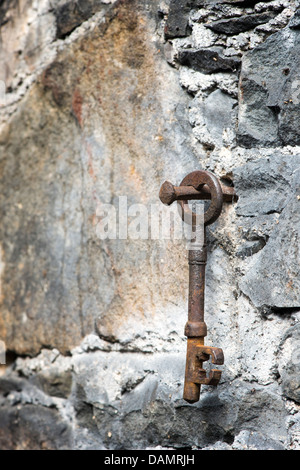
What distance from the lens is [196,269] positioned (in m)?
0.92

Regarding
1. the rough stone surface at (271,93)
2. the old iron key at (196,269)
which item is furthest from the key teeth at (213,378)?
the rough stone surface at (271,93)

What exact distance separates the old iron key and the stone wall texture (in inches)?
2.3

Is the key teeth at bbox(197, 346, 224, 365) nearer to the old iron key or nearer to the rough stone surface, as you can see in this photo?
the old iron key

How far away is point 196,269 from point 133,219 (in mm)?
238

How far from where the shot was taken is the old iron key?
88cm

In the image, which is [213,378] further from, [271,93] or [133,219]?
[271,93]

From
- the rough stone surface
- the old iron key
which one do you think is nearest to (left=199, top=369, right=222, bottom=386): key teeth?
the old iron key

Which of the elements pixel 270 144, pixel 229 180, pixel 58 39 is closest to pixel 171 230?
pixel 229 180

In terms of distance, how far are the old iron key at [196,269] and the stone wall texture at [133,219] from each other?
0.19ft

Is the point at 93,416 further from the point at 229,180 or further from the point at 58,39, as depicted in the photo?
the point at 58,39

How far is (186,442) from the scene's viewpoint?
972 millimetres

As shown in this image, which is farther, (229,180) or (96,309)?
(96,309)

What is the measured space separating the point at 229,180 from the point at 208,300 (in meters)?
0.23

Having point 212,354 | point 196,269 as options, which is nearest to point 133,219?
point 196,269
